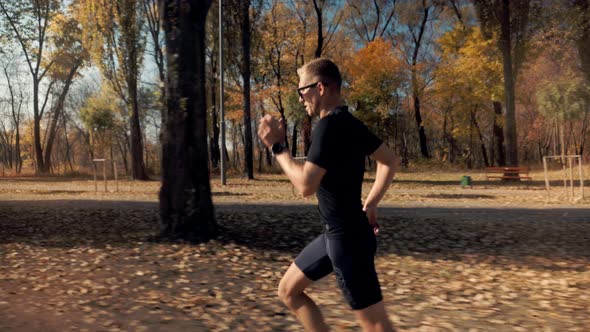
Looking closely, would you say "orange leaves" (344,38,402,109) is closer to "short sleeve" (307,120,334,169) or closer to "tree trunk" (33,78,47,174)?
"tree trunk" (33,78,47,174)

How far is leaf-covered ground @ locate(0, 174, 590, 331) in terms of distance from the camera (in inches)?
180

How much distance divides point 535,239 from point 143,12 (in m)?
23.3

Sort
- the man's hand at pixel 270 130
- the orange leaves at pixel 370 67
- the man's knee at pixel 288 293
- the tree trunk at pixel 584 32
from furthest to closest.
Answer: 1. the orange leaves at pixel 370 67
2. the tree trunk at pixel 584 32
3. the man's knee at pixel 288 293
4. the man's hand at pixel 270 130

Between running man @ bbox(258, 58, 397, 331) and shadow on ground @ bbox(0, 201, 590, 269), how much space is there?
5.11m

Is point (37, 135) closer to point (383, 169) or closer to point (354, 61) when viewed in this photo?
point (354, 61)

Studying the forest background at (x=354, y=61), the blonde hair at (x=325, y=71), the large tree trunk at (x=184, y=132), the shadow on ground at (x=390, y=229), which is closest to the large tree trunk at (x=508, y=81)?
the forest background at (x=354, y=61)

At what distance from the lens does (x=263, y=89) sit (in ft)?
107

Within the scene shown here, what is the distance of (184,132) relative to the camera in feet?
25.0

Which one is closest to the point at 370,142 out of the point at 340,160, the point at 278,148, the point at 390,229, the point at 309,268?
the point at 340,160

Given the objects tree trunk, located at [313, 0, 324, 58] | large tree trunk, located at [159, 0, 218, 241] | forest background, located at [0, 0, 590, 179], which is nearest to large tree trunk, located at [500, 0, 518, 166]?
forest background, located at [0, 0, 590, 179]

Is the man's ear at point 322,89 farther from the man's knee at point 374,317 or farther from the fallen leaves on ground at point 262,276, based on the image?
the fallen leaves on ground at point 262,276

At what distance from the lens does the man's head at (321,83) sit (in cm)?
252

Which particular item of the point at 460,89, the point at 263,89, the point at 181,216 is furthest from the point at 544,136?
the point at 181,216

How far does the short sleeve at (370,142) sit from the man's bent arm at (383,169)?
0.05m
